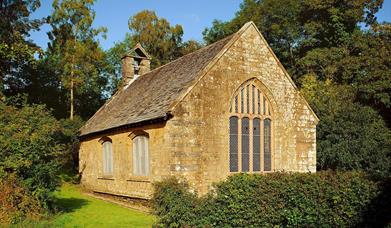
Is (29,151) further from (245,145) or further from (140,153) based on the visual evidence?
(245,145)

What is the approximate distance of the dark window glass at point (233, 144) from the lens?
60.8 ft

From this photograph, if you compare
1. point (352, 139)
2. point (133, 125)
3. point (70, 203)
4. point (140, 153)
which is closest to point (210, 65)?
point (133, 125)

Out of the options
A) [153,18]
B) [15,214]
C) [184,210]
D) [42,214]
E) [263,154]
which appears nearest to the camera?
[184,210]

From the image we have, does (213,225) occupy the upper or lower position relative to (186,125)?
lower

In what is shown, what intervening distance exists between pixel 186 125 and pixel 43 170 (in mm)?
6183

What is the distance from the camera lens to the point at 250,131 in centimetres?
1930

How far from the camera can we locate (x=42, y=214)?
1504 centimetres

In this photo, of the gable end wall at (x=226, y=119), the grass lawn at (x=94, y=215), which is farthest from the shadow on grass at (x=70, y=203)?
the gable end wall at (x=226, y=119)

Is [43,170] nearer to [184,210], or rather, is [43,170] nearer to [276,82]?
[184,210]

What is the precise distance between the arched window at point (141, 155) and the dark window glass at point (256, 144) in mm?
5342

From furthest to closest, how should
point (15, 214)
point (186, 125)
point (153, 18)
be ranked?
point (153, 18)
point (186, 125)
point (15, 214)

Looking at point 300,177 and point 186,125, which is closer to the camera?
point 300,177

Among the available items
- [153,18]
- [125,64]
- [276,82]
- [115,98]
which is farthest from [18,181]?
[153,18]

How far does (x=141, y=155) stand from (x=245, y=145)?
5249mm
